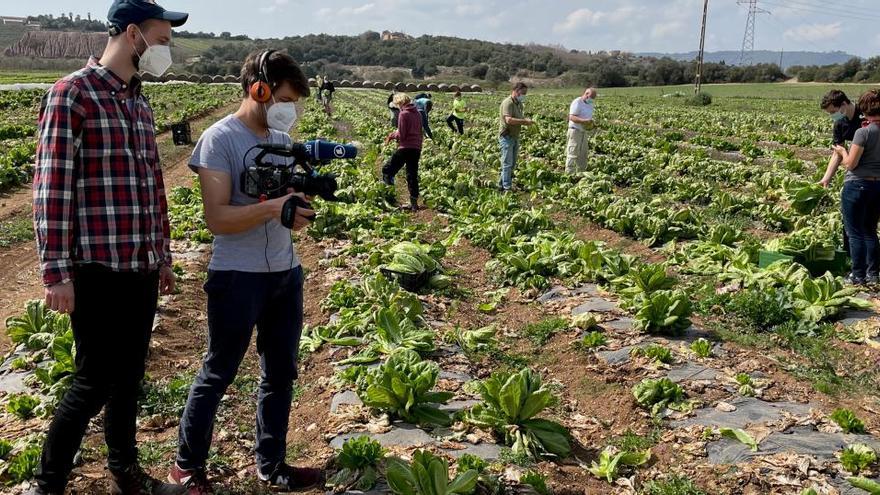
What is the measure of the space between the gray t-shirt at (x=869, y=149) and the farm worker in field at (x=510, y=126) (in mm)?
7137

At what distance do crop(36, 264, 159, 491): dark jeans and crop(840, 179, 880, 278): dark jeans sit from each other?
25.2 ft

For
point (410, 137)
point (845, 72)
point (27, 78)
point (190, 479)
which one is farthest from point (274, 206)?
point (845, 72)

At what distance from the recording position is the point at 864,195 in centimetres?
813

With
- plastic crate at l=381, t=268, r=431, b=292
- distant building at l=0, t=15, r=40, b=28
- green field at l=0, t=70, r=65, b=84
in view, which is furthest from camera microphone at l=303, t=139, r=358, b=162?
distant building at l=0, t=15, r=40, b=28

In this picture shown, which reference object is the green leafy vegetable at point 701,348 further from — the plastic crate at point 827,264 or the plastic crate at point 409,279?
the plastic crate at point 409,279

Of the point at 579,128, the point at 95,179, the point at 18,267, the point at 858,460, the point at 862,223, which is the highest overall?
the point at 579,128

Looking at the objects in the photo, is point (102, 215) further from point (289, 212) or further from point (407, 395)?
point (407, 395)

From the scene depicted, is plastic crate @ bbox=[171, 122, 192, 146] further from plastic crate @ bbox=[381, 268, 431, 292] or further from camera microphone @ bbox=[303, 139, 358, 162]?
camera microphone @ bbox=[303, 139, 358, 162]

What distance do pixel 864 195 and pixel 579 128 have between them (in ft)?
27.0

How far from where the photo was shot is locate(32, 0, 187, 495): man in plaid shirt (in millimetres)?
3320

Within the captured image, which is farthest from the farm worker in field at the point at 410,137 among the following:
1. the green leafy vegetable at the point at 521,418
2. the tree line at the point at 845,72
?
the tree line at the point at 845,72

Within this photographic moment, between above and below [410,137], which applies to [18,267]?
below

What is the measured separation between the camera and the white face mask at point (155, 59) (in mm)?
3607

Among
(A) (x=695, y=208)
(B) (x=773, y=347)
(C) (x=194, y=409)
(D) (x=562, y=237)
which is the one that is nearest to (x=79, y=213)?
(C) (x=194, y=409)
